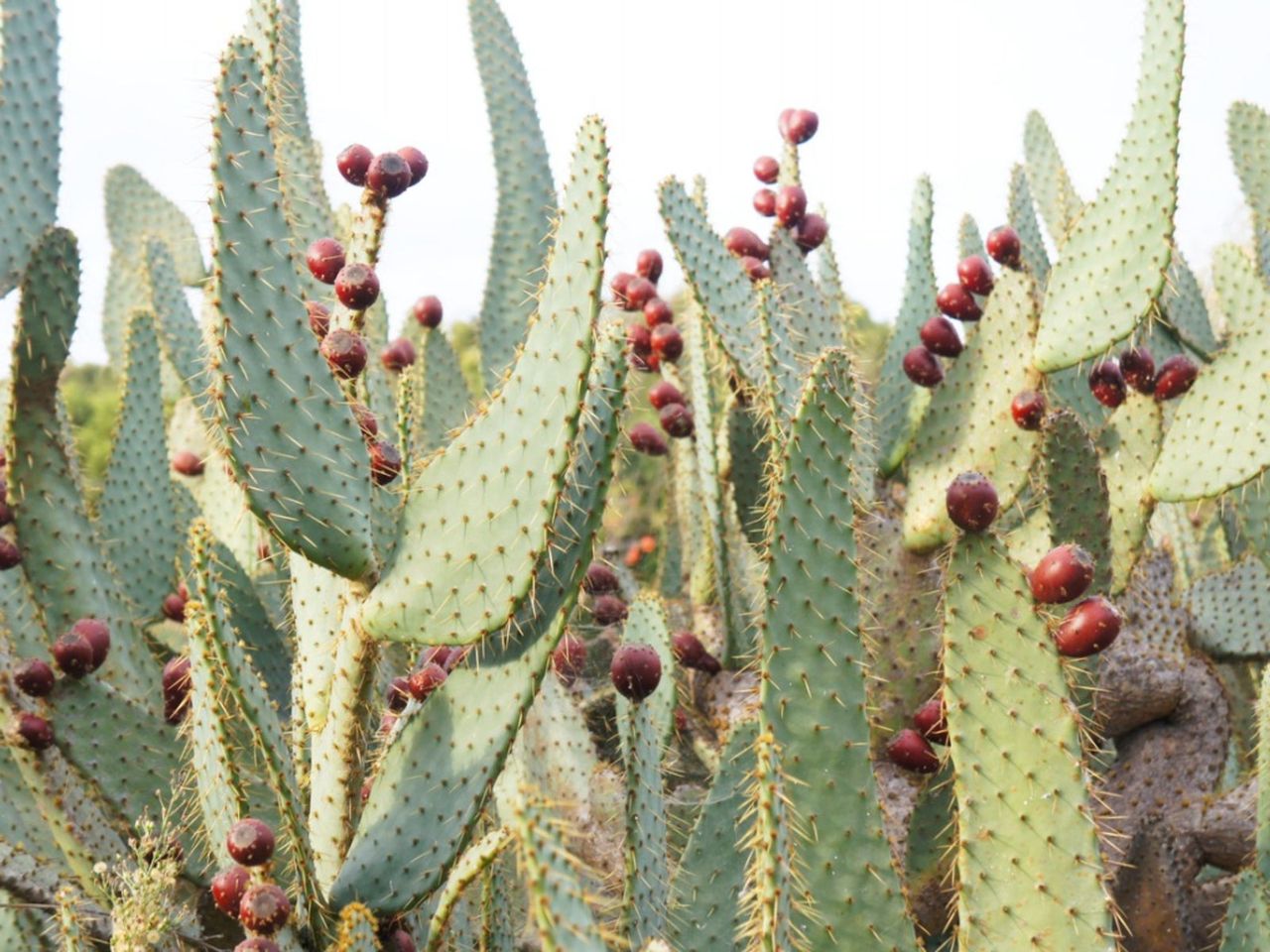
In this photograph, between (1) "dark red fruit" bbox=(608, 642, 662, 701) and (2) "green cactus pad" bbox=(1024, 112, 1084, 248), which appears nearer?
(1) "dark red fruit" bbox=(608, 642, 662, 701)

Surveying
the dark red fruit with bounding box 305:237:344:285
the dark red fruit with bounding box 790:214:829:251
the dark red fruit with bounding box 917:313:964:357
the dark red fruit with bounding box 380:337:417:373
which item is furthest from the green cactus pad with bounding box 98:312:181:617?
the dark red fruit with bounding box 917:313:964:357

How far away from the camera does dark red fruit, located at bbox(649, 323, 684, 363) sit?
321cm

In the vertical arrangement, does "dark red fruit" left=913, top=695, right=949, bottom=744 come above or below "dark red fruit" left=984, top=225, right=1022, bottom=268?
below

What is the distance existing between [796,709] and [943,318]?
1.44 meters

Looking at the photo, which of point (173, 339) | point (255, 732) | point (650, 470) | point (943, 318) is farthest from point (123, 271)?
point (650, 470)

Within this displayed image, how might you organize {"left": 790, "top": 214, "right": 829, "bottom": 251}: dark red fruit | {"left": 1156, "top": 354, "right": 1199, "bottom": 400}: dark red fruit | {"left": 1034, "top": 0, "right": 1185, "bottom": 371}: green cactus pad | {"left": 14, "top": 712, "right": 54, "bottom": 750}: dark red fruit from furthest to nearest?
1. {"left": 790, "top": 214, "right": 829, "bottom": 251}: dark red fruit
2. {"left": 1156, "top": 354, "right": 1199, "bottom": 400}: dark red fruit
3. {"left": 1034, "top": 0, "right": 1185, "bottom": 371}: green cactus pad
4. {"left": 14, "top": 712, "right": 54, "bottom": 750}: dark red fruit

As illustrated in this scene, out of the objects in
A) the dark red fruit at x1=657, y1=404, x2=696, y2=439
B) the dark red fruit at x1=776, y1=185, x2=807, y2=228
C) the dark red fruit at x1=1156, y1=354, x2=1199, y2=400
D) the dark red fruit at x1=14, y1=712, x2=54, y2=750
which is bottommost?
the dark red fruit at x1=14, y1=712, x2=54, y2=750

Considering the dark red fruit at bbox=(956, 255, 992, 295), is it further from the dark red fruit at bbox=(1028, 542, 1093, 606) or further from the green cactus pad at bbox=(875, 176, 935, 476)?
the dark red fruit at bbox=(1028, 542, 1093, 606)

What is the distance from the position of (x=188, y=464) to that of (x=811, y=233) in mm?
1754

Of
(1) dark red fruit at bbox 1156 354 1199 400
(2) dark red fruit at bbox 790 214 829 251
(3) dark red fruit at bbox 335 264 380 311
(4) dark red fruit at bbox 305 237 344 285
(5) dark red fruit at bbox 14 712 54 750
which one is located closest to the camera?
(3) dark red fruit at bbox 335 264 380 311

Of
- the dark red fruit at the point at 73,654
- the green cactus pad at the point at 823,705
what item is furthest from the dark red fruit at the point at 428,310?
the green cactus pad at the point at 823,705

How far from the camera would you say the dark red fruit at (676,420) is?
10.2 ft

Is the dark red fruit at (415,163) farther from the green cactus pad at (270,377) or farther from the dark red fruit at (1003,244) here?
the dark red fruit at (1003,244)

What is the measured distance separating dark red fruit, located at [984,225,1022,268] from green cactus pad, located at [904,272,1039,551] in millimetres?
69
